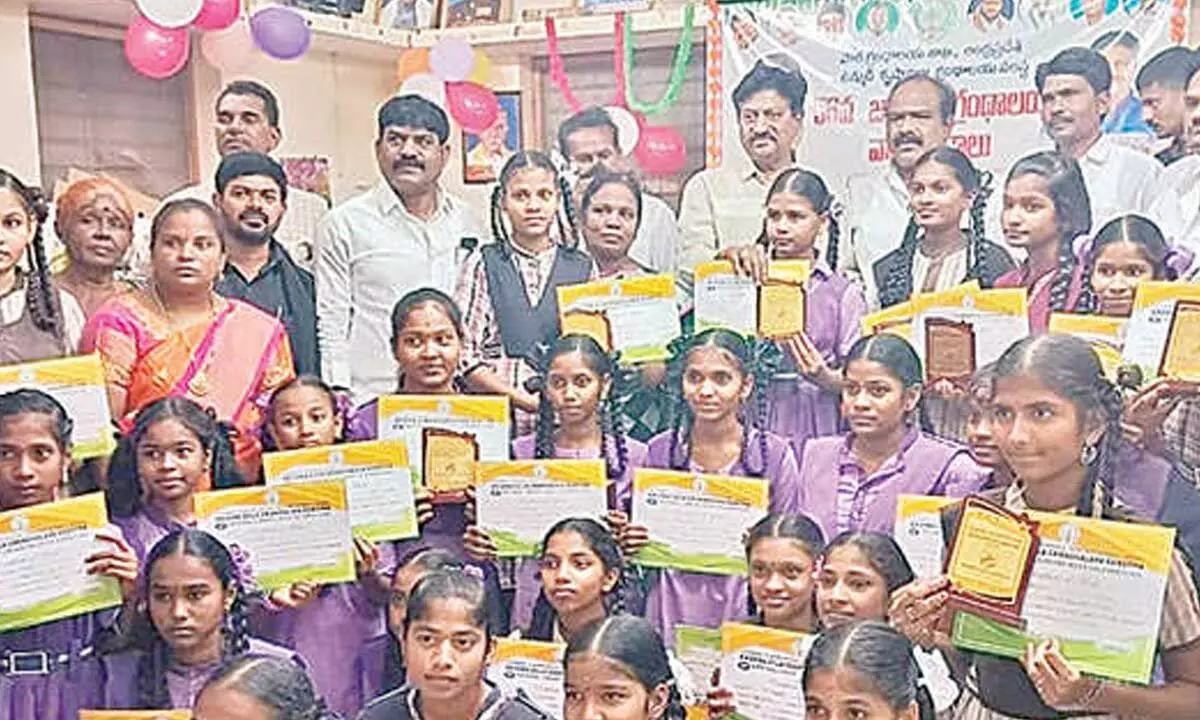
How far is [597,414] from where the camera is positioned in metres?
2.76

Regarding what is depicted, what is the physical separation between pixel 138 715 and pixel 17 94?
2243 mm

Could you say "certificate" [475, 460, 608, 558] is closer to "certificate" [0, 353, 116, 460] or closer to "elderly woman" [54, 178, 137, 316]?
"certificate" [0, 353, 116, 460]

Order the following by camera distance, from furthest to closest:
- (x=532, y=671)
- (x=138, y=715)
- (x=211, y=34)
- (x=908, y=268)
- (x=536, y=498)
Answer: (x=211, y=34) < (x=908, y=268) < (x=536, y=498) < (x=532, y=671) < (x=138, y=715)

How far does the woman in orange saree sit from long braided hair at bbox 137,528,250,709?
12.5 inches

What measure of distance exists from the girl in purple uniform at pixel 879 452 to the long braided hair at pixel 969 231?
420 mm

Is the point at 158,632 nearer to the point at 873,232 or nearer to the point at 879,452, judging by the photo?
the point at 879,452

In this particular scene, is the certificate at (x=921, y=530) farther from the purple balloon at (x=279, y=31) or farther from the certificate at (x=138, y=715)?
the purple balloon at (x=279, y=31)

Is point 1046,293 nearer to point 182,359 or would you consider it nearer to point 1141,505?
point 1141,505

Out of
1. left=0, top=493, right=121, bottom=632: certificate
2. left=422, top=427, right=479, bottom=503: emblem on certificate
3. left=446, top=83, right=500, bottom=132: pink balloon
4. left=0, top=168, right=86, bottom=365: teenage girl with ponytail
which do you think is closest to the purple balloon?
left=446, top=83, right=500, bottom=132: pink balloon

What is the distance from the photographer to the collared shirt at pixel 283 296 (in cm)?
294

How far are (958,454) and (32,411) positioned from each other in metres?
1.66

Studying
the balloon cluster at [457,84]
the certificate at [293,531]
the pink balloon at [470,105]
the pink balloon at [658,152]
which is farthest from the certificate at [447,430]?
the pink balloon at [658,152]

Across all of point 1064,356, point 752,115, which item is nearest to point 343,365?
point 752,115

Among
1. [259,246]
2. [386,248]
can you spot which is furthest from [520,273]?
[259,246]
